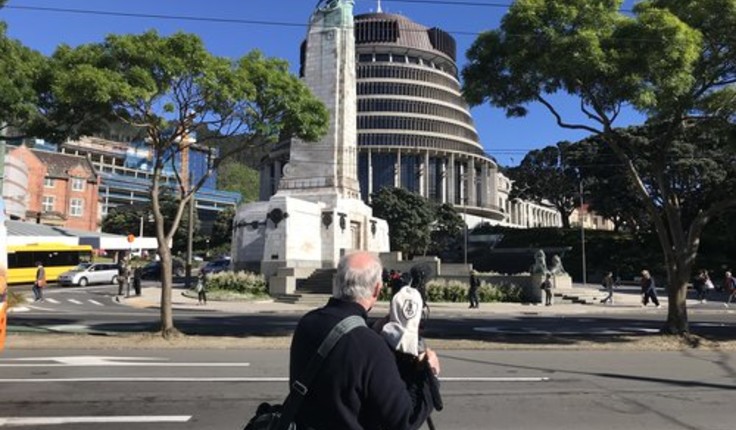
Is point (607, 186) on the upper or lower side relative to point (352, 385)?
upper

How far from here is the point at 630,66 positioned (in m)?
14.5

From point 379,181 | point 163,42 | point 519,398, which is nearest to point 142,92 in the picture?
point 163,42

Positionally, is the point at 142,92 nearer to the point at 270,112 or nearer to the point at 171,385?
the point at 270,112

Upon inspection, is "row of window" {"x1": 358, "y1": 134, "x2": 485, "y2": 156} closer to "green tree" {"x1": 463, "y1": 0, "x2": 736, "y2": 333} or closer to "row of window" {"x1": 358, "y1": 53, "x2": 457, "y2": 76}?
"row of window" {"x1": 358, "y1": 53, "x2": 457, "y2": 76}

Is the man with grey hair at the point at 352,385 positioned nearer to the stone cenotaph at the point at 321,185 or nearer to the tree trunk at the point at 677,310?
the tree trunk at the point at 677,310

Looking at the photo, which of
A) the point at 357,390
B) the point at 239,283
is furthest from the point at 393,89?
the point at 357,390

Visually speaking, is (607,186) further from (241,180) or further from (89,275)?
(241,180)

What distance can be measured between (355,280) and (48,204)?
87907mm

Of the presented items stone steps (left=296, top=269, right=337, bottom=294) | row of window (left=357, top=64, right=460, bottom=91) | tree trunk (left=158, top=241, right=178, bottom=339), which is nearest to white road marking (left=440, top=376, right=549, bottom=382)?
tree trunk (left=158, top=241, right=178, bottom=339)

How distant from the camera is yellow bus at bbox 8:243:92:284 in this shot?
4197 cm

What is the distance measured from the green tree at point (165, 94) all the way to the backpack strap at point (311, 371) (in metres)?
12.7

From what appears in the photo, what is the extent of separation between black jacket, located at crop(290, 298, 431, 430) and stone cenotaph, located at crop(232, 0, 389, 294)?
118ft

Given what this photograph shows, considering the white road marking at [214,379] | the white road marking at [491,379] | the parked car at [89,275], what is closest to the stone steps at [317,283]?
the parked car at [89,275]

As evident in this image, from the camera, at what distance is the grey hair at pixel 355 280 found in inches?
128
